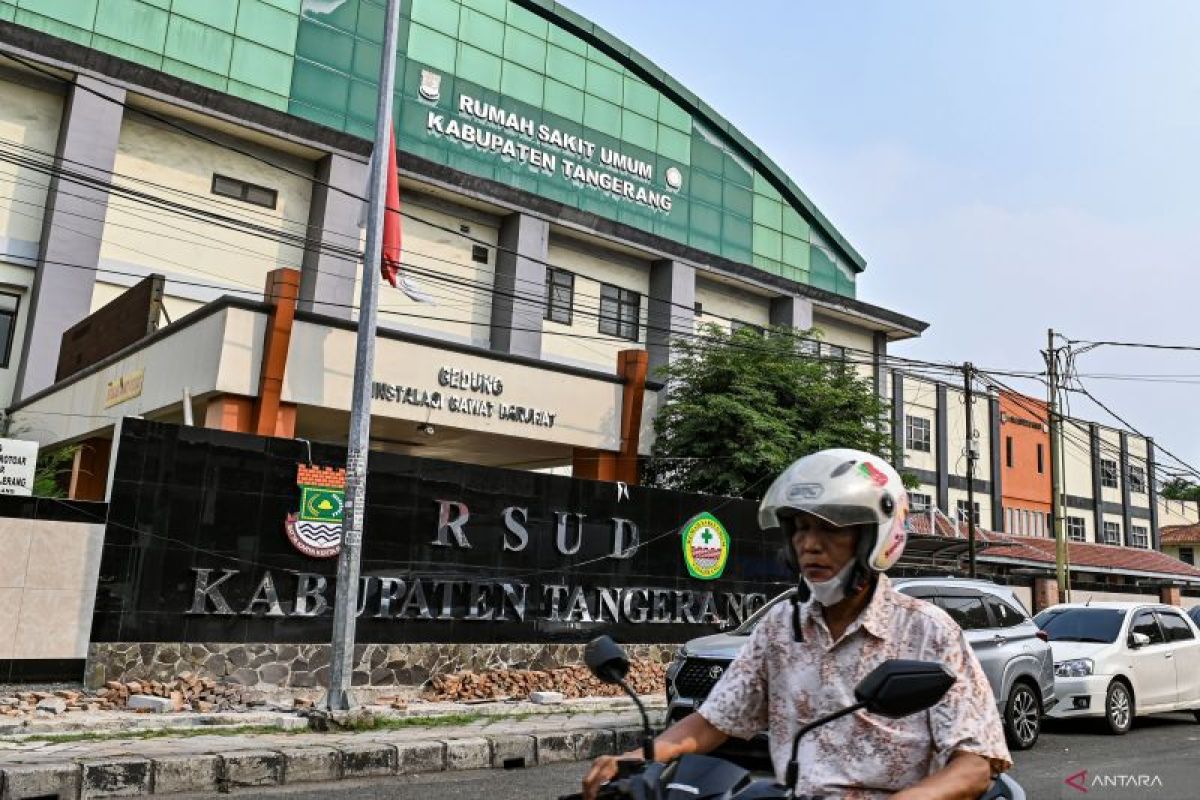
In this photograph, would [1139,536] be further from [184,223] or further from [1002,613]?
[184,223]

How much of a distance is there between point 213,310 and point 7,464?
11.9 feet

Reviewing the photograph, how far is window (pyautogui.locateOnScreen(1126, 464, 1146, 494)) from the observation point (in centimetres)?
5274

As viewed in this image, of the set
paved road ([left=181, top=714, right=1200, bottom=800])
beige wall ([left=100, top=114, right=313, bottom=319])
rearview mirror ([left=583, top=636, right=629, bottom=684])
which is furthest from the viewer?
beige wall ([left=100, top=114, right=313, bottom=319])

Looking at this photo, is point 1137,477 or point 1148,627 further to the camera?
point 1137,477

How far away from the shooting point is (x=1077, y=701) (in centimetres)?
1152

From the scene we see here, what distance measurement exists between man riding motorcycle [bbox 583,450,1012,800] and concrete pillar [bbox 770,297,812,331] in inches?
1248

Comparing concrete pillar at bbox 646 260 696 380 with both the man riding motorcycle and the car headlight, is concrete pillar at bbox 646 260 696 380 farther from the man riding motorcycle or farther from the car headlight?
the man riding motorcycle

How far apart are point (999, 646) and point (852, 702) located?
28.7 ft

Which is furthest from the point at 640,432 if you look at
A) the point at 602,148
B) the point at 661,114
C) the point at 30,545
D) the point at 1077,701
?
the point at 661,114

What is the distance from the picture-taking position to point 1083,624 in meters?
12.8

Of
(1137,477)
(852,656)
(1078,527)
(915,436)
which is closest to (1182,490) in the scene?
(1137,477)

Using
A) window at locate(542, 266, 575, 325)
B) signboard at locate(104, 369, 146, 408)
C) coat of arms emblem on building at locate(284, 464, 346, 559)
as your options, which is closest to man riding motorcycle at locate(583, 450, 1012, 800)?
coat of arms emblem on building at locate(284, 464, 346, 559)

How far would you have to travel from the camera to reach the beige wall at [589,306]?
28.5 meters

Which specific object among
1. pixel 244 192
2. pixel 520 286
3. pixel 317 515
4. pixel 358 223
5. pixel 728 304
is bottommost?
pixel 317 515
